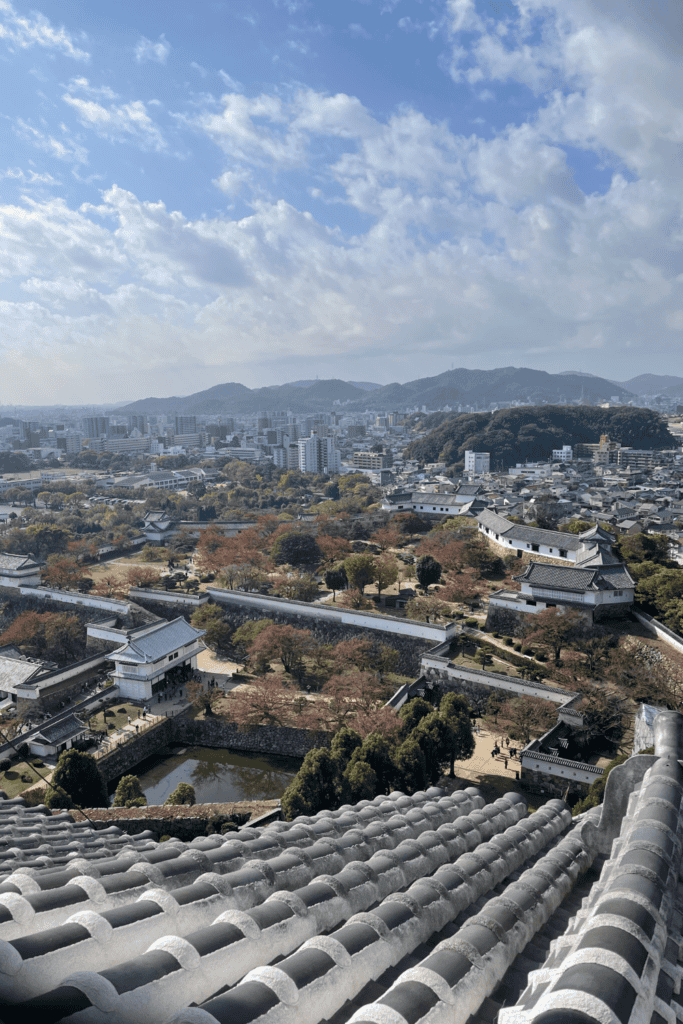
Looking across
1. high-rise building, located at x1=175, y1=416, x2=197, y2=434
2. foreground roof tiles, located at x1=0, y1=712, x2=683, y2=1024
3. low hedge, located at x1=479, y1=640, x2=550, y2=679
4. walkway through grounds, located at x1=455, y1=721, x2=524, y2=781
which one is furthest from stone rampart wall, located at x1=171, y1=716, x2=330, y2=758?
high-rise building, located at x1=175, y1=416, x2=197, y2=434

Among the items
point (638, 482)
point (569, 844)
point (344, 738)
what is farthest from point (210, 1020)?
point (638, 482)

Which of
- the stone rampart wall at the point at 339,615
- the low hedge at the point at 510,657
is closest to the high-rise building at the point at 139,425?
the stone rampart wall at the point at 339,615

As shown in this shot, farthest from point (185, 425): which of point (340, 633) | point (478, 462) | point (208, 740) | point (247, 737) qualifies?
point (247, 737)

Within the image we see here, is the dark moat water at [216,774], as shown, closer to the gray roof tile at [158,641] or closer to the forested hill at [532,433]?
the gray roof tile at [158,641]

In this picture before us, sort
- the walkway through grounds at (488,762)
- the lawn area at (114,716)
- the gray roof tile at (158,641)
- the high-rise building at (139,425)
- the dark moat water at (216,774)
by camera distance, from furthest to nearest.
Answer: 1. the high-rise building at (139,425)
2. the gray roof tile at (158,641)
3. the lawn area at (114,716)
4. the dark moat water at (216,774)
5. the walkway through grounds at (488,762)

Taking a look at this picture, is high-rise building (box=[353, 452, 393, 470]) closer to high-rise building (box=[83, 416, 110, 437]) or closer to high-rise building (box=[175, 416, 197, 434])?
high-rise building (box=[175, 416, 197, 434])

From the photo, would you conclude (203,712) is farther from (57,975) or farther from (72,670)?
(57,975)

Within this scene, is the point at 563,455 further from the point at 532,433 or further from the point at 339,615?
A: the point at 339,615
